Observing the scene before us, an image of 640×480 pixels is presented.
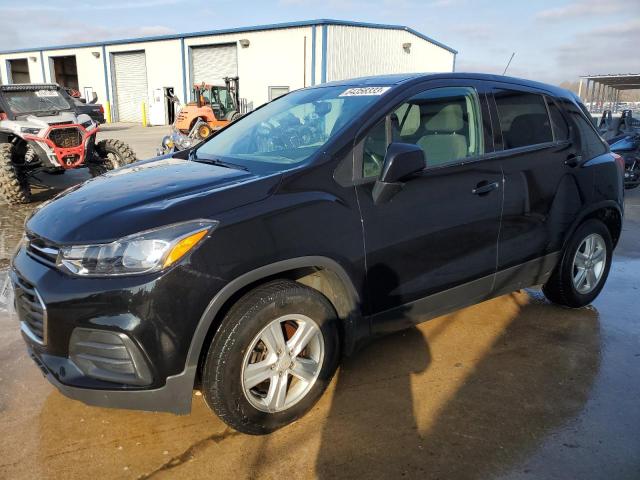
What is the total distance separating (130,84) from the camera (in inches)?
1409

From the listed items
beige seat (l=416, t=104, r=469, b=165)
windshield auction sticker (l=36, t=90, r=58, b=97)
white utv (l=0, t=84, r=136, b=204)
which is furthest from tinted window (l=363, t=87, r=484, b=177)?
windshield auction sticker (l=36, t=90, r=58, b=97)

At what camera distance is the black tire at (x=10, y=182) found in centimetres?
806

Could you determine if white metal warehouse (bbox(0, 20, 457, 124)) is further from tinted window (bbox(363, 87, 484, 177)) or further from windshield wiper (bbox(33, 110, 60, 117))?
tinted window (bbox(363, 87, 484, 177))

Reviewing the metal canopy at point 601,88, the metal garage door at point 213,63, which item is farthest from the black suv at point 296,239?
the metal garage door at point 213,63

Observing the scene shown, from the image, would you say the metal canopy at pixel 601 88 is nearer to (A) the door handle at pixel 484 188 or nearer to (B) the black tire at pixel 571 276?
(B) the black tire at pixel 571 276

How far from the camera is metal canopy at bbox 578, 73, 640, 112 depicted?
2102cm

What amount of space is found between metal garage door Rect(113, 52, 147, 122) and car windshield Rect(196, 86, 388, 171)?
34.4 metres

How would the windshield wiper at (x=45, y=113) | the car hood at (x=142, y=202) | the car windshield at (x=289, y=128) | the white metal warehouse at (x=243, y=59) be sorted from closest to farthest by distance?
the car hood at (x=142, y=202) → the car windshield at (x=289, y=128) → the windshield wiper at (x=45, y=113) → the white metal warehouse at (x=243, y=59)

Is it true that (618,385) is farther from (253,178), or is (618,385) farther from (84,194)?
(84,194)

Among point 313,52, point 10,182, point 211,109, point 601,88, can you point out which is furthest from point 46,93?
point 601,88

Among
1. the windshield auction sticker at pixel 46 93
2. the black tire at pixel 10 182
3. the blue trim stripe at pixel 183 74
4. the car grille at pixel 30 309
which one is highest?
the blue trim stripe at pixel 183 74

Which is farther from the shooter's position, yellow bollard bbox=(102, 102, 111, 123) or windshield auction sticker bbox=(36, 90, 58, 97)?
yellow bollard bbox=(102, 102, 111, 123)

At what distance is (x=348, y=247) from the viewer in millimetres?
2574

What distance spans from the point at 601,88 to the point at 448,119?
26576mm
